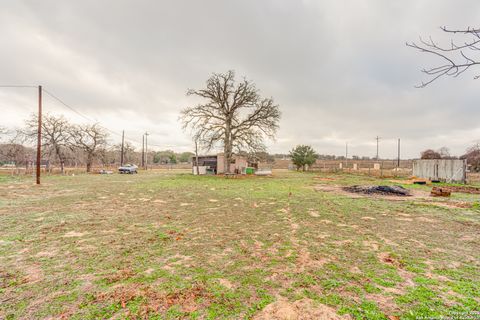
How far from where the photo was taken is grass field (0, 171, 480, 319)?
2086mm

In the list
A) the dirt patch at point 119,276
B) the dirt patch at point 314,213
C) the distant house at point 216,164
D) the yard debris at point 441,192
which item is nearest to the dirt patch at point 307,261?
the dirt patch at point 119,276

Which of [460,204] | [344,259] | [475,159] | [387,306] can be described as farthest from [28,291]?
[475,159]

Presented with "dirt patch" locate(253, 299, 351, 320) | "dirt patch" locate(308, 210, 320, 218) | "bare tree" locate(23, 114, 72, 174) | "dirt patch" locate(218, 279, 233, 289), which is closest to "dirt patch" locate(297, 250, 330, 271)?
"dirt patch" locate(253, 299, 351, 320)

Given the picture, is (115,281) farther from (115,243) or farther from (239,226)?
(239,226)

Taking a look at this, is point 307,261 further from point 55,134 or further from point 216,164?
point 55,134

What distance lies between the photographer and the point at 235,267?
9.78 ft

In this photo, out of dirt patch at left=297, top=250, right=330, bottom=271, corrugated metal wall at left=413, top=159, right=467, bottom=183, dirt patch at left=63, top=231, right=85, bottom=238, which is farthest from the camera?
corrugated metal wall at left=413, top=159, right=467, bottom=183

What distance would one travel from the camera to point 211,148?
72.7 feet

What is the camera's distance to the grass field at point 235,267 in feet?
6.84

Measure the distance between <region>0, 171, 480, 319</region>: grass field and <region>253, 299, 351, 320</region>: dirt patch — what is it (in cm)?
1

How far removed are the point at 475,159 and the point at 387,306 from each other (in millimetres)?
38810

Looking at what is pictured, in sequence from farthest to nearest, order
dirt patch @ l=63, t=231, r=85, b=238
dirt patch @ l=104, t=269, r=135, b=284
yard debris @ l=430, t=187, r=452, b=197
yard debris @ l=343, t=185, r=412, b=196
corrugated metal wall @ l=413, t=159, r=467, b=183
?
corrugated metal wall @ l=413, t=159, r=467, b=183, yard debris @ l=343, t=185, r=412, b=196, yard debris @ l=430, t=187, r=452, b=197, dirt patch @ l=63, t=231, r=85, b=238, dirt patch @ l=104, t=269, r=135, b=284

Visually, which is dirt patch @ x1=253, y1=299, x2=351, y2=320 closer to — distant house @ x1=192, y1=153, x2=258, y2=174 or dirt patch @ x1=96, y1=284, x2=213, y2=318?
dirt patch @ x1=96, y1=284, x2=213, y2=318

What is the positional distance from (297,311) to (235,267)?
1.14 m
